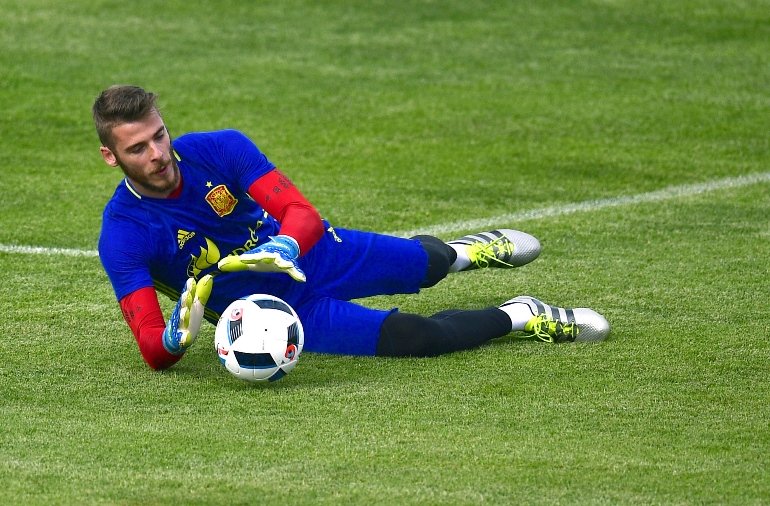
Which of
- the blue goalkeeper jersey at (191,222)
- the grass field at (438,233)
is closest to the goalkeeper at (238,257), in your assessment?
the blue goalkeeper jersey at (191,222)

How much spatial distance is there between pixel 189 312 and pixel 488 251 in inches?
82.0

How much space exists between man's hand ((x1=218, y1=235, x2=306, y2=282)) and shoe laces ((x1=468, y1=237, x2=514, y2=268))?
1629mm

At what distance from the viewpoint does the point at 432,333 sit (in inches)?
254

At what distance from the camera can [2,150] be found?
11367 millimetres

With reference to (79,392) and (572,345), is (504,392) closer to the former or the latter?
(572,345)

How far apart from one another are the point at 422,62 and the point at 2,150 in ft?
14.9

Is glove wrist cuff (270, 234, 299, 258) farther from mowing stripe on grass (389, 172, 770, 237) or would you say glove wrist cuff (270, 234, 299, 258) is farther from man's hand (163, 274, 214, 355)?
mowing stripe on grass (389, 172, 770, 237)

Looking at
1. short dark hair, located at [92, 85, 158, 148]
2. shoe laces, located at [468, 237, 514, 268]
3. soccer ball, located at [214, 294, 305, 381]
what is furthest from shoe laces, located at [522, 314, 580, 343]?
short dark hair, located at [92, 85, 158, 148]

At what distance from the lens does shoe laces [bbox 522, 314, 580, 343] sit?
6.70m

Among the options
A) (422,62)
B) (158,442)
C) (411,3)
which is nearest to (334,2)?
(411,3)

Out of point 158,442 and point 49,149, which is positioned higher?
point 158,442

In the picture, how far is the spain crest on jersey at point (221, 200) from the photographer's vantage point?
253 inches

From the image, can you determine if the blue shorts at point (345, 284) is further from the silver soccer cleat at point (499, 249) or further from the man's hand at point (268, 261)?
the man's hand at point (268, 261)

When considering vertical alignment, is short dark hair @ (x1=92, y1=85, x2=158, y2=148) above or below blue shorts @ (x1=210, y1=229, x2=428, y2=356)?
above
